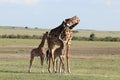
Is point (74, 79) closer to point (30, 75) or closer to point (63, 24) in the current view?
point (30, 75)

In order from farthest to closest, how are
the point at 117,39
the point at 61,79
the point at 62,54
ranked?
1. the point at 117,39
2. the point at 62,54
3. the point at 61,79

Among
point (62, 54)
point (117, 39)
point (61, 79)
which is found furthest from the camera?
point (117, 39)

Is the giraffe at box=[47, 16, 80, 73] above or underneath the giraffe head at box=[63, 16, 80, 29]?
underneath

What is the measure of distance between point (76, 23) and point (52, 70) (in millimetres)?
2480

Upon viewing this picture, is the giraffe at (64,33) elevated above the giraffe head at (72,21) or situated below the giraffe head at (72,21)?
below

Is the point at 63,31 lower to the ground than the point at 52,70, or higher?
higher

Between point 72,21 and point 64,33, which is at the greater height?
point 72,21

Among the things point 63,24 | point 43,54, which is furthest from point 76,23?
point 43,54

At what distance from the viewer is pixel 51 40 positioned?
72.6ft

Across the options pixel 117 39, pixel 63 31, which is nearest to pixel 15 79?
pixel 63 31

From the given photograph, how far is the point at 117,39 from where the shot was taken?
234 feet

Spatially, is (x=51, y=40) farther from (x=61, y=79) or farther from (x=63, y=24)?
(x=61, y=79)

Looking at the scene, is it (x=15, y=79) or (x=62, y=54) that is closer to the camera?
(x=15, y=79)

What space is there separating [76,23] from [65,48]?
121 centimetres
